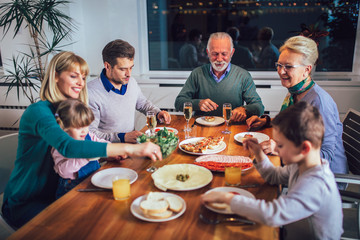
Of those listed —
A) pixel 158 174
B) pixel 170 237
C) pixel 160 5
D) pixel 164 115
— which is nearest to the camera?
pixel 170 237

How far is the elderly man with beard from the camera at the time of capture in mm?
2607

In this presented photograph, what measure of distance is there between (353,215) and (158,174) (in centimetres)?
187

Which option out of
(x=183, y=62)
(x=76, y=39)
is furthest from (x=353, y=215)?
(x=76, y=39)

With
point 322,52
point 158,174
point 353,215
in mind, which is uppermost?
point 322,52

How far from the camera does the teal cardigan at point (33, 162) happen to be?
1.33 metres

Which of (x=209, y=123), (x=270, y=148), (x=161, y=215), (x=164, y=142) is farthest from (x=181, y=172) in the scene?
(x=209, y=123)

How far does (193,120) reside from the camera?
7.83ft

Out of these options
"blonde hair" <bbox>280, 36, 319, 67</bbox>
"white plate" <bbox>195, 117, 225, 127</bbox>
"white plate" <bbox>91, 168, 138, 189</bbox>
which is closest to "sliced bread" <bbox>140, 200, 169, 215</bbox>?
"white plate" <bbox>91, 168, 138, 189</bbox>

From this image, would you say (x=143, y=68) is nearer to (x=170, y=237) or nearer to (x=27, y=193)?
(x=27, y=193)

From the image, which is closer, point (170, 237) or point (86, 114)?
point (170, 237)

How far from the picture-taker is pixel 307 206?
1.02 m

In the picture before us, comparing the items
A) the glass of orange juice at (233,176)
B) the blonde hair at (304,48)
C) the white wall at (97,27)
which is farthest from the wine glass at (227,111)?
the white wall at (97,27)

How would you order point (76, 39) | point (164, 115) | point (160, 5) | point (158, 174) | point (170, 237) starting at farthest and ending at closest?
1. point (160, 5)
2. point (76, 39)
3. point (164, 115)
4. point (158, 174)
5. point (170, 237)

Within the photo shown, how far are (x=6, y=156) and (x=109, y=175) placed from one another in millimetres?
744
